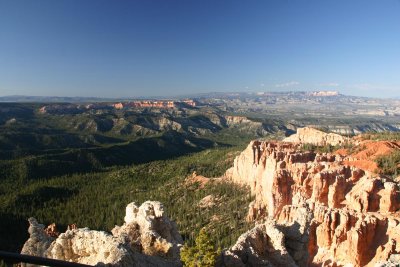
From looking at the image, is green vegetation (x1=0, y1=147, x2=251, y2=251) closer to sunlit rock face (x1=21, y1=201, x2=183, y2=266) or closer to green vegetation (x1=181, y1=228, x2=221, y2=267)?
sunlit rock face (x1=21, y1=201, x2=183, y2=266)

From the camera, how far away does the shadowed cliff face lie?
26.1m

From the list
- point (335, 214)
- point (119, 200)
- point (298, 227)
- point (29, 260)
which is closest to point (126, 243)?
point (298, 227)

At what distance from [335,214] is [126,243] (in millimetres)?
24296

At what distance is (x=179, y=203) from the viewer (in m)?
74.6

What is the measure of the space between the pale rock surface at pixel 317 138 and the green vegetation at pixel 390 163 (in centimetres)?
3002

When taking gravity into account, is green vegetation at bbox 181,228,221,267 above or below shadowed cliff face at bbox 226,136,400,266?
above

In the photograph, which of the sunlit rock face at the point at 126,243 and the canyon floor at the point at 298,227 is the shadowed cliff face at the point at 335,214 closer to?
the canyon floor at the point at 298,227

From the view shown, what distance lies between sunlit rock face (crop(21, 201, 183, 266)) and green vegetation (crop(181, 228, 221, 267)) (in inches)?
64.4

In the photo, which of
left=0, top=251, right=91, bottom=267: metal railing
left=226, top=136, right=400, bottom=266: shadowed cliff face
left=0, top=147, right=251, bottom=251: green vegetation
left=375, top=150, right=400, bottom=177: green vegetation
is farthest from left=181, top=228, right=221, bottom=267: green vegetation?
left=375, top=150, right=400, bottom=177: green vegetation

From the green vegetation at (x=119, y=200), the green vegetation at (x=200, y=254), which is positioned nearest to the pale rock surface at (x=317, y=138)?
the green vegetation at (x=119, y=200)

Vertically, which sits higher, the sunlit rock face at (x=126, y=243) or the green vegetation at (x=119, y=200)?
the sunlit rock face at (x=126, y=243)

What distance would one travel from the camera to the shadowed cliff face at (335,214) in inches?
1029

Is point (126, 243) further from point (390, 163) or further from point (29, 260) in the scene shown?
point (390, 163)

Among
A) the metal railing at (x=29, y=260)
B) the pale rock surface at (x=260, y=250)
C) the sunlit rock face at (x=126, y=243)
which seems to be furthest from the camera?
the pale rock surface at (x=260, y=250)
